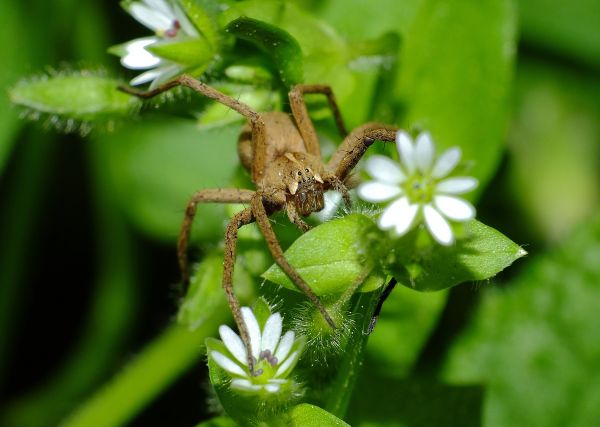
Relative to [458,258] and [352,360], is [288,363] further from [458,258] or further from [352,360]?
[458,258]

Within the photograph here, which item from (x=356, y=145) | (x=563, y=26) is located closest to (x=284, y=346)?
(x=356, y=145)

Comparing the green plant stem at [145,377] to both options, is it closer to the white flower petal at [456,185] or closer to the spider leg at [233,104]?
the spider leg at [233,104]

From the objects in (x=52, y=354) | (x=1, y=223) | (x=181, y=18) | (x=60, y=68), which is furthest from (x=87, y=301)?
(x=181, y=18)

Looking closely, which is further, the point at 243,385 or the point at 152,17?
the point at 152,17

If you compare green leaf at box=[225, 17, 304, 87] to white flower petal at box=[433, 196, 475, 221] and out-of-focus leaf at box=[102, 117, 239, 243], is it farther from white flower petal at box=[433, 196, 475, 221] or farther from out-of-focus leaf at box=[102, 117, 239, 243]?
out-of-focus leaf at box=[102, 117, 239, 243]

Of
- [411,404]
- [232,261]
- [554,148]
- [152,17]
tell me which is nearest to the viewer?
[232,261]

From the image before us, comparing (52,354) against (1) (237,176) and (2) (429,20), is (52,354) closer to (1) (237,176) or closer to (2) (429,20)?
(1) (237,176)

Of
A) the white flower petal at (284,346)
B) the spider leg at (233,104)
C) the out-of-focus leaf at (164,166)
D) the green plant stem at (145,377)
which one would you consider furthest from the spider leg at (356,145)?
the out-of-focus leaf at (164,166)
